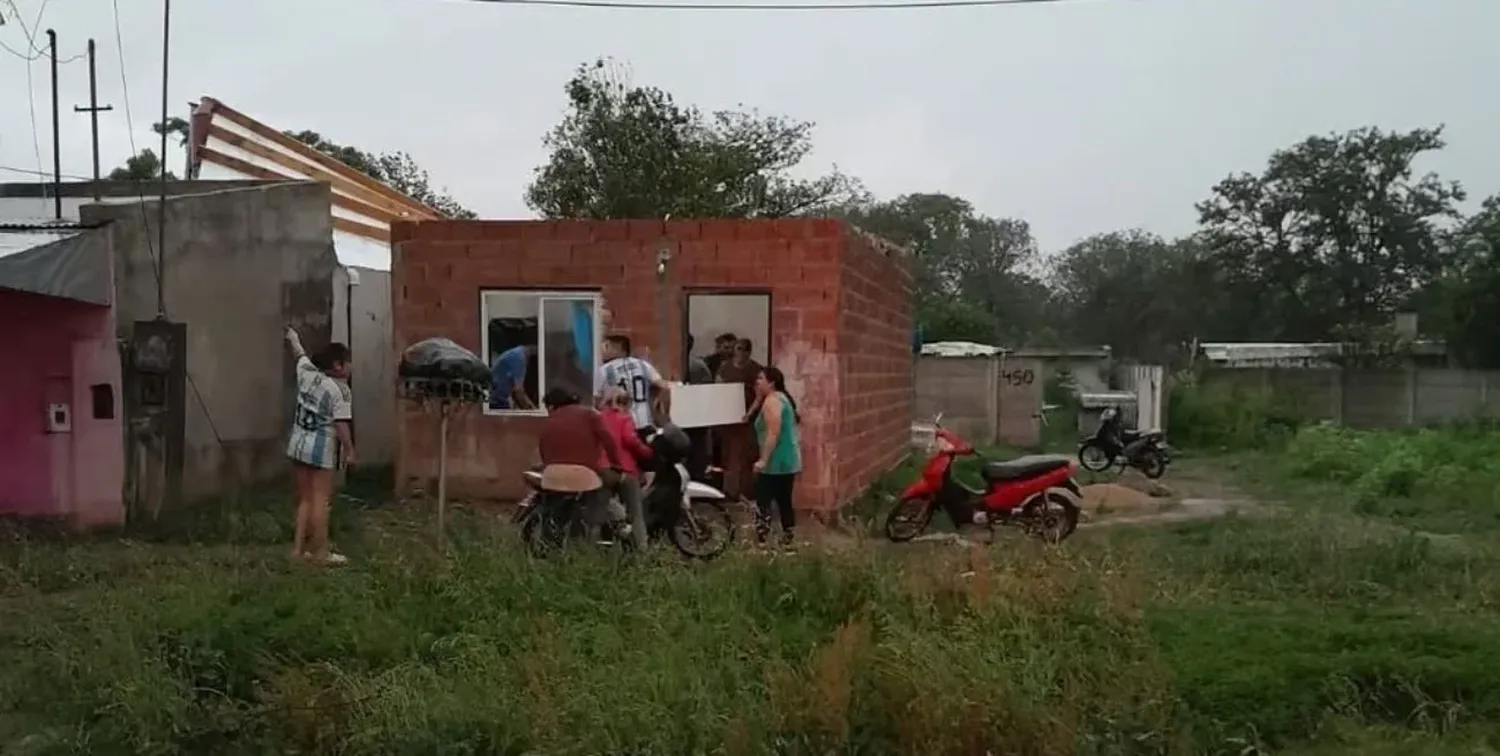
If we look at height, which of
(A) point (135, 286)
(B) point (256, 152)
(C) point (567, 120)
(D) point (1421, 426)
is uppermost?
(C) point (567, 120)

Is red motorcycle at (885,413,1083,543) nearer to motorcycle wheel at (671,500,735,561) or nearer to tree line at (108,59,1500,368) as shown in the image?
motorcycle wheel at (671,500,735,561)

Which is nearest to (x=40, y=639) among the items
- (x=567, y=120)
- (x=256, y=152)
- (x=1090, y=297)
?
(x=256, y=152)

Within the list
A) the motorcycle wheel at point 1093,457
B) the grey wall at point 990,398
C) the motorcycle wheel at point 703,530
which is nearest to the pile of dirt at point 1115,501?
the motorcycle wheel at point 1093,457

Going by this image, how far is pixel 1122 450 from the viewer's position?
790 inches

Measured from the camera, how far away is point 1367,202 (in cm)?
4803

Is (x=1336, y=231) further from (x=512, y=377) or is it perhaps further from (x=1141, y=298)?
(x=512, y=377)

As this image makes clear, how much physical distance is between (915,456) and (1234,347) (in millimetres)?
23995

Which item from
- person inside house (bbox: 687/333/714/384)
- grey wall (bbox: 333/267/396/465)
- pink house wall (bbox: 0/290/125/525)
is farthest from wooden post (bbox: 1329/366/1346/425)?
pink house wall (bbox: 0/290/125/525)

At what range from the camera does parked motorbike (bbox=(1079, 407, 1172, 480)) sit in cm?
1958

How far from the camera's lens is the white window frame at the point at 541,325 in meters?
13.5

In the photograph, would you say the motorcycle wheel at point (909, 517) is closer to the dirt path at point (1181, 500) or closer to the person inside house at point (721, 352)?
the dirt path at point (1181, 500)

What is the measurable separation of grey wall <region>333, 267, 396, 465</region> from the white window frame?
2205mm

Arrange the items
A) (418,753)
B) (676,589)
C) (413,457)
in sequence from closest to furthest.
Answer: (418,753) → (676,589) → (413,457)

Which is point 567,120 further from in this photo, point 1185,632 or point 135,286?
point 1185,632
